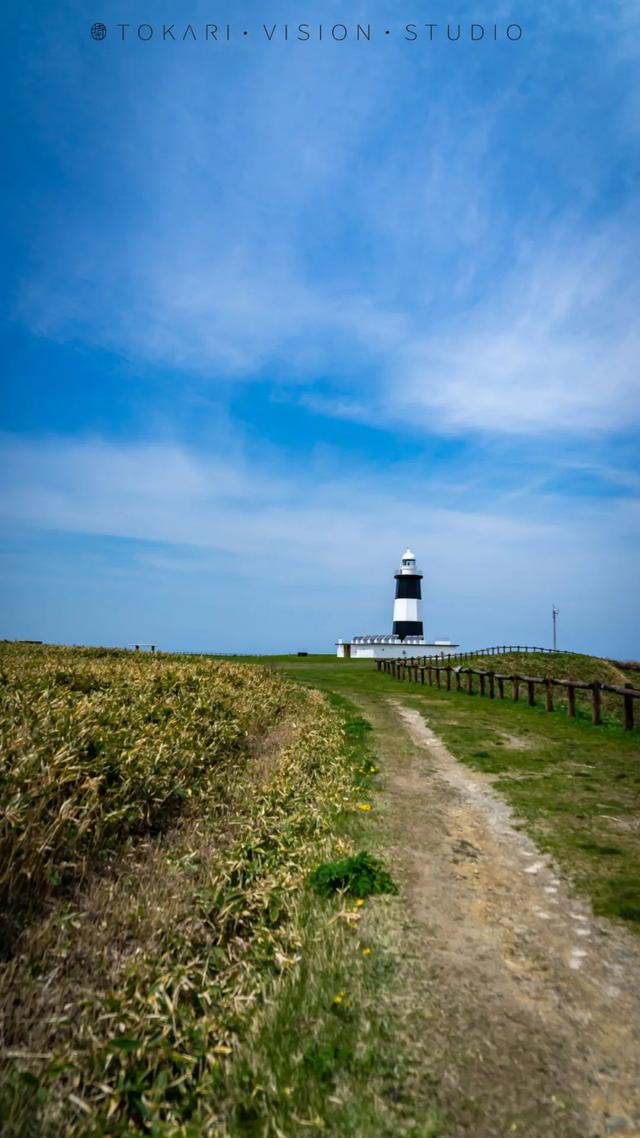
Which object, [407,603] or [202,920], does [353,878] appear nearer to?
[202,920]

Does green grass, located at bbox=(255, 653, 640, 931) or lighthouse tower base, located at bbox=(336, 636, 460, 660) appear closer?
green grass, located at bbox=(255, 653, 640, 931)

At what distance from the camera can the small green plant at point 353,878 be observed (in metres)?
6.33

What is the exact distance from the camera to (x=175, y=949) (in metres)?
5.34

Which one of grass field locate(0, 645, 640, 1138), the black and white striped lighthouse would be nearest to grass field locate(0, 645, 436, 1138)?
grass field locate(0, 645, 640, 1138)

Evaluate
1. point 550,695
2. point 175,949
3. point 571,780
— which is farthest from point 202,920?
point 550,695

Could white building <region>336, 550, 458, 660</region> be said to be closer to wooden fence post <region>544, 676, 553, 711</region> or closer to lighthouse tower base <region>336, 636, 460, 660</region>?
lighthouse tower base <region>336, 636, 460, 660</region>

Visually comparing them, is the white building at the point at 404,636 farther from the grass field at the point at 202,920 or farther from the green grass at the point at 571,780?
the grass field at the point at 202,920

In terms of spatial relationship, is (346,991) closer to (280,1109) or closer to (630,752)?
(280,1109)

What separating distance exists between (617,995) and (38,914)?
16.7 ft

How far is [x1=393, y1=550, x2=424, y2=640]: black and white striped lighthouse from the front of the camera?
300ft

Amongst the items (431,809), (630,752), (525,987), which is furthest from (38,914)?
(630,752)

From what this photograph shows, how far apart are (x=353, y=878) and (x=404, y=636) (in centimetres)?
8502

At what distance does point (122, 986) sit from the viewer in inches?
191

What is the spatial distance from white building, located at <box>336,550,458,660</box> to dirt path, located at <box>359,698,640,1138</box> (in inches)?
3083
